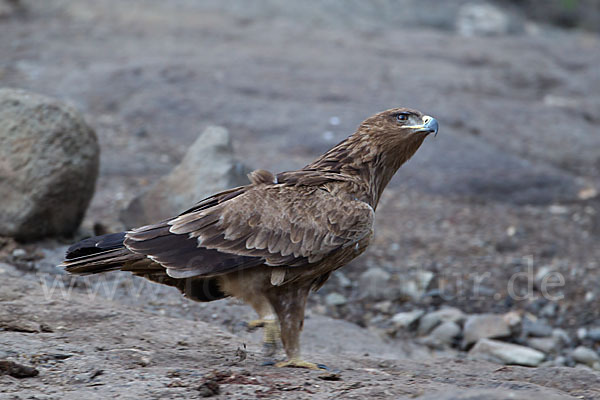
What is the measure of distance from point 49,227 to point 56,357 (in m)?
2.49

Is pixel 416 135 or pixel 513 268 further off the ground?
pixel 416 135

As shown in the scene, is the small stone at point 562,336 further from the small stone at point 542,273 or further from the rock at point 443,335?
the rock at point 443,335

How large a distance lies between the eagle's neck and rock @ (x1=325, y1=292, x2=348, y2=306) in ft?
6.39

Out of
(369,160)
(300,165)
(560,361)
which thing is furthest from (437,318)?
(300,165)

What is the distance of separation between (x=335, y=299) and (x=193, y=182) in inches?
62.8

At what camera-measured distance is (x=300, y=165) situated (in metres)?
8.73

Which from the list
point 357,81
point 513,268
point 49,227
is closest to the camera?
point 49,227

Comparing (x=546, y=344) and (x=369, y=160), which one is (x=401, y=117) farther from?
(x=546, y=344)

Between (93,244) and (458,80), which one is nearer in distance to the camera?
(93,244)

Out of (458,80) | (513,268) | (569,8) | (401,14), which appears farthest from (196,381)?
(569,8)

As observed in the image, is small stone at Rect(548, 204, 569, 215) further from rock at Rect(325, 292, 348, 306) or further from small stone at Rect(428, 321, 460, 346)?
rock at Rect(325, 292, 348, 306)

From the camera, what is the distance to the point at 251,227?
4078 mm

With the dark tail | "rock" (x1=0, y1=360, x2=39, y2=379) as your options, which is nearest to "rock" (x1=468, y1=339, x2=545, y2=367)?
the dark tail

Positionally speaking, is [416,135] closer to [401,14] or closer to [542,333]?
[542,333]
